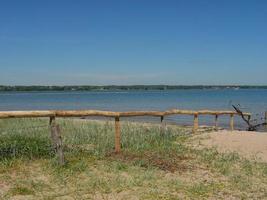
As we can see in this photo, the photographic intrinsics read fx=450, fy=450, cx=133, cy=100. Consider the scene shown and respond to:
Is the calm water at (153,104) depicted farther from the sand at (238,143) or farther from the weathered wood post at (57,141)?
the weathered wood post at (57,141)

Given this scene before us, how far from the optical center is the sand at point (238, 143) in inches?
484

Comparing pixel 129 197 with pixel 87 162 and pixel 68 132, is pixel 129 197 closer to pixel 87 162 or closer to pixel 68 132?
pixel 87 162

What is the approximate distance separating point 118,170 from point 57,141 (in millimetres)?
1480

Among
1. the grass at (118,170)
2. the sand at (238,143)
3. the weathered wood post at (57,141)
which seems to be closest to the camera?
the grass at (118,170)

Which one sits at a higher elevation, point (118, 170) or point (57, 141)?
point (57, 141)

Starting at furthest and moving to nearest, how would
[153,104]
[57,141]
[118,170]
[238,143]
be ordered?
[153,104], [238,143], [57,141], [118,170]

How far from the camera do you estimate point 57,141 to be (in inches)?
384

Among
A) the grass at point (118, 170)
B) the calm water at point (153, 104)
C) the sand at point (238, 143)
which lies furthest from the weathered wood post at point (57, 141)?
the calm water at point (153, 104)

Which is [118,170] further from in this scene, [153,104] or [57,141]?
[153,104]

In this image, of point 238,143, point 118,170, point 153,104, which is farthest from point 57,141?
point 153,104

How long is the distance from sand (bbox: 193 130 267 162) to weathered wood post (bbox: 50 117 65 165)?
490 cm

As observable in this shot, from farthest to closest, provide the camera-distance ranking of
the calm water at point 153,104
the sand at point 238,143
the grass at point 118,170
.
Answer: the calm water at point 153,104, the sand at point 238,143, the grass at point 118,170

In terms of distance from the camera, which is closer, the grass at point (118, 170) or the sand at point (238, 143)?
the grass at point (118, 170)

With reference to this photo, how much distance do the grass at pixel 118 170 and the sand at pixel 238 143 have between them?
641mm
